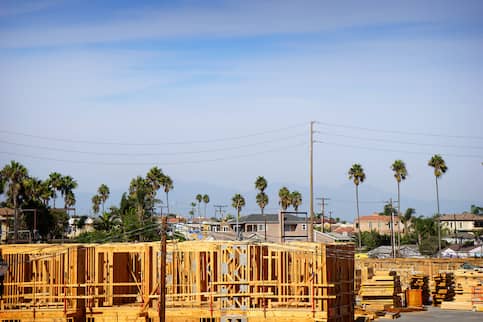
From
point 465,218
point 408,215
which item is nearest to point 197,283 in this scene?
point 408,215

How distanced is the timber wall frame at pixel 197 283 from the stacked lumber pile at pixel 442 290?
1948 centimetres

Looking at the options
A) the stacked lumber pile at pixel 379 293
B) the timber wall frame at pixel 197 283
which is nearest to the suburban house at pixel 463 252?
the stacked lumber pile at pixel 379 293

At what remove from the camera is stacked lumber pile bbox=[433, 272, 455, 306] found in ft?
167

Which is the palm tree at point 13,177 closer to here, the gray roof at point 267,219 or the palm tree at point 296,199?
the gray roof at point 267,219

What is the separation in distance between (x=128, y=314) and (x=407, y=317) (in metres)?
20.0

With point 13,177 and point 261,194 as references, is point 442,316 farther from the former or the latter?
point 261,194

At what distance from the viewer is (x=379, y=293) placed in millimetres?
47156

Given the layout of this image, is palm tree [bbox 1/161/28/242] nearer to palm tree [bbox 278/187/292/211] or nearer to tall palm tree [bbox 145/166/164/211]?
→ tall palm tree [bbox 145/166/164/211]

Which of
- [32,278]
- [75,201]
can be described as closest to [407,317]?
[32,278]

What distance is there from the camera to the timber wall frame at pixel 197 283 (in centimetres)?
3070

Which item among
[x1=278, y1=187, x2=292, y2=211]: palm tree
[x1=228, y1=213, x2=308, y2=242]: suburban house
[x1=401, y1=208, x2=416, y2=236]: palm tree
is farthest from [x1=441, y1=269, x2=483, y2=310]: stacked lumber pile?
[x1=401, y1=208, x2=416, y2=236]: palm tree

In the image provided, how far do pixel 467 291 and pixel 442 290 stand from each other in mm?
1671

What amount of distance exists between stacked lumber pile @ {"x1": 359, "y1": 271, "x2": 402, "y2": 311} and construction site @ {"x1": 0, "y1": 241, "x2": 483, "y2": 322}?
45.2 ft

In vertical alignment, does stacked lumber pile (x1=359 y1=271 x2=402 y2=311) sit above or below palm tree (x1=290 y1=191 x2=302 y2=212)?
below
